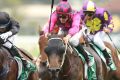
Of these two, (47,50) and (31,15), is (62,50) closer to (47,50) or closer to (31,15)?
(47,50)

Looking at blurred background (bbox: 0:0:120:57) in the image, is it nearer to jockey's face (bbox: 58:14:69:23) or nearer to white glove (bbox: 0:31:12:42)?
jockey's face (bbox: 58:14:69:23)

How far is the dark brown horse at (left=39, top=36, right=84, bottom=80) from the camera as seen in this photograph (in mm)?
10867

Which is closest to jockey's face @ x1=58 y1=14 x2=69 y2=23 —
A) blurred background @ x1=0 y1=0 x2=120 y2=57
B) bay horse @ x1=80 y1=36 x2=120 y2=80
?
bay horse @ x1=80 y1=36 x2=120 y2=80

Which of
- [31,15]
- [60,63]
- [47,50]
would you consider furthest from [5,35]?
[31,15]

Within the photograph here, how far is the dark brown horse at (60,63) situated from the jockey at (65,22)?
32cm

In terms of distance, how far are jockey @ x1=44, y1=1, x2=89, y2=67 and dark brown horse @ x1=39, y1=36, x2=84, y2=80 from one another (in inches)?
12.8

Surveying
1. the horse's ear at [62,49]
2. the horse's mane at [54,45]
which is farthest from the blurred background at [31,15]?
the horse's ear at [62,49]

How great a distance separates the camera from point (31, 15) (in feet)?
69.0

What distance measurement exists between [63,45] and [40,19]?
10748 millimetres

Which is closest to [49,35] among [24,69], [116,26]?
[24,69]

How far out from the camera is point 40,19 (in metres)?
21.9

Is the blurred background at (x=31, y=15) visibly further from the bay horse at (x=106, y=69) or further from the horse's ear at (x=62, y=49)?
the horse's ear at (x=62, y=49)

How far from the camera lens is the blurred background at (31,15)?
64.9 feet

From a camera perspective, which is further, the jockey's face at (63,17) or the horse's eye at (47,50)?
the jockey's face at (63,17)
